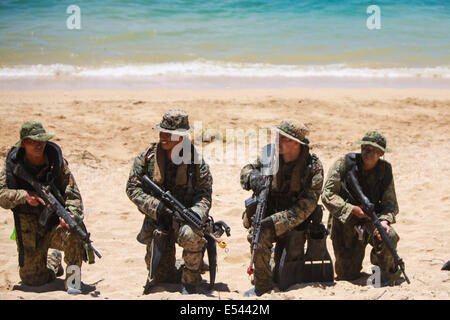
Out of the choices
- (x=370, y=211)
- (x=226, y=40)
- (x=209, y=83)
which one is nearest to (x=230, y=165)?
(x=370, y=211)

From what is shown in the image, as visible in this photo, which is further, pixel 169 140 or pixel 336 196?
pixel 336 196

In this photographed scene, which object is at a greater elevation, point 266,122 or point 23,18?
point 23,18

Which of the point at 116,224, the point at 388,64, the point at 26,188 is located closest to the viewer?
the point at 26,188

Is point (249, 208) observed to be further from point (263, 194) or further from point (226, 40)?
point (226, 40)

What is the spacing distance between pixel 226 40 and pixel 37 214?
17.1 m

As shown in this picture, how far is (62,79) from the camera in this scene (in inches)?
595

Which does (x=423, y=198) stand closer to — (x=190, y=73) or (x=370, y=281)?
(x=370, y=281)

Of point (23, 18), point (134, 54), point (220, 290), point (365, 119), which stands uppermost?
point (23, 18)

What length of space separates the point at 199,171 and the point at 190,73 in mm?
11888

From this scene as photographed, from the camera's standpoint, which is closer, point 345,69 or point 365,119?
point 365,119

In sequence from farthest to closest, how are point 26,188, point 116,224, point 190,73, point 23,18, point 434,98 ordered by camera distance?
point 23,18
point 190,73
point 434,98
point 116,224
point 26,188

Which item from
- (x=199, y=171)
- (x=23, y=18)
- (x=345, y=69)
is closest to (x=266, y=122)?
(x=199, y=171)

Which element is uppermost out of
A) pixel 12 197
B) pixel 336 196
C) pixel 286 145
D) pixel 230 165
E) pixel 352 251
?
pixel 286 145

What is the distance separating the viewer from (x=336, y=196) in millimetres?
5172
